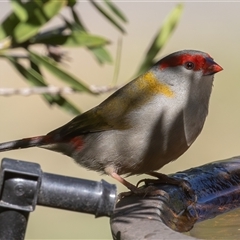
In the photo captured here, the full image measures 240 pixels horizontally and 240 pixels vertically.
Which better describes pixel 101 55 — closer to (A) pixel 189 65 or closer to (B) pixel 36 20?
(B) pixel 36 20

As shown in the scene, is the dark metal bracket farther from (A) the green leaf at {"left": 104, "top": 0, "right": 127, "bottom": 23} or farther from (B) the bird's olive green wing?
(B) the bird's olive green wing

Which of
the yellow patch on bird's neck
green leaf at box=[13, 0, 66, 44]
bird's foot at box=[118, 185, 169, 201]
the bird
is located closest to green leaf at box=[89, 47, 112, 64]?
green leaf at box=[13, 0, 66, 44]

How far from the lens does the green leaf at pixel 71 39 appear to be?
154 cm

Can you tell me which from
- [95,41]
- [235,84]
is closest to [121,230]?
[95,41]

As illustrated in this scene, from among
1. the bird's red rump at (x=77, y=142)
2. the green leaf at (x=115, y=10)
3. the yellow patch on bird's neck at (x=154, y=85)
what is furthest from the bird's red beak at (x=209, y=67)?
the green leaf at (x=115, y=10)

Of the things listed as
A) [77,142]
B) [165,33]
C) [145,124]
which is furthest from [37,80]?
[77,142]

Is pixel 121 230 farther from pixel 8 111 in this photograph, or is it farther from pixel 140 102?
pixel 8 111

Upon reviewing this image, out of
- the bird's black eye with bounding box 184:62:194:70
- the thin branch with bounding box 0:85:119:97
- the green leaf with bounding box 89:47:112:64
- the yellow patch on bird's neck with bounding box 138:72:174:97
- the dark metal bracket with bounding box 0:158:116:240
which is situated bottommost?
the yellow patch on bird's neck with bounding box 138:72:174:97

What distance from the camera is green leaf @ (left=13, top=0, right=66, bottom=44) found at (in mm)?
1505

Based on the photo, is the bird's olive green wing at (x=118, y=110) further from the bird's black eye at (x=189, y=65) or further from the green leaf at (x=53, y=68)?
the green leaf at (x=53, y=68)

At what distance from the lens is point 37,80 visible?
5.43ft

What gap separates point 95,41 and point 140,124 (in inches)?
101

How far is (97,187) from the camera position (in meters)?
1.89

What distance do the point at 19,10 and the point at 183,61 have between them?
3081 mm
